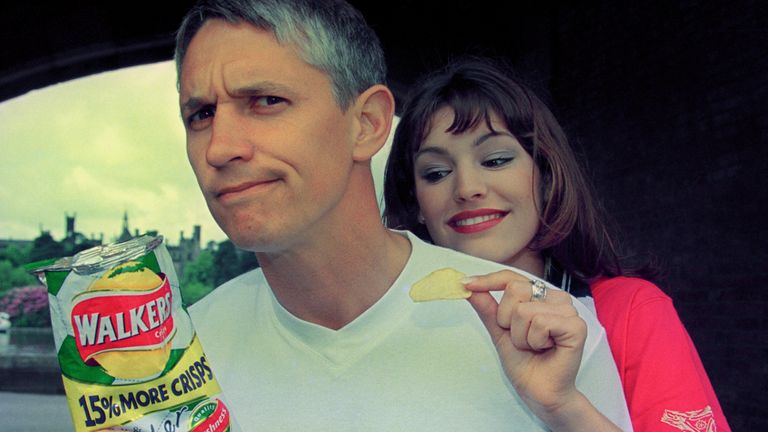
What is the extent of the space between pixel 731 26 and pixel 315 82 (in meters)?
4.40

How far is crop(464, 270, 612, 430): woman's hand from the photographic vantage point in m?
1.00

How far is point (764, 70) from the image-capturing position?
452 centimetres

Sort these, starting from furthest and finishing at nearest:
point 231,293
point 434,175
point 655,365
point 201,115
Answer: point 434,175 → point 655,365 → point 231,293 → point 201,115

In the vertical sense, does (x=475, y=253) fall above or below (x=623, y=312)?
above

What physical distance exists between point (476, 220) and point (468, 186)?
4.3 inches

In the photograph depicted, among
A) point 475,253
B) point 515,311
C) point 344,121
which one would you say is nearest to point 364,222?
point 344,121

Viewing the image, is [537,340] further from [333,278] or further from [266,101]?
[266,101]

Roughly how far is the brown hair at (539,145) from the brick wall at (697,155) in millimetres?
2921

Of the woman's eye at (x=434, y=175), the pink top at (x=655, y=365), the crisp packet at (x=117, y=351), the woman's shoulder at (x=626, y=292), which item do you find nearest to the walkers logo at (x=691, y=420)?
the pink top at (x=655, y=365)

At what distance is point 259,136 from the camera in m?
1.09

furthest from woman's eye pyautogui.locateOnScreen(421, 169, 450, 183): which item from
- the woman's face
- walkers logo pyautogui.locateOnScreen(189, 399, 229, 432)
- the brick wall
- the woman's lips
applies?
the brick wall

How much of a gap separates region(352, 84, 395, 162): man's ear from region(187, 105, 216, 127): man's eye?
24 cm

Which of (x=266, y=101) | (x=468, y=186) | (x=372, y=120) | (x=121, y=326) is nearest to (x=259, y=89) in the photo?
(x=266, y=101)

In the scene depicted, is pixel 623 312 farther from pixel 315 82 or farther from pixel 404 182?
pixel 315 82
